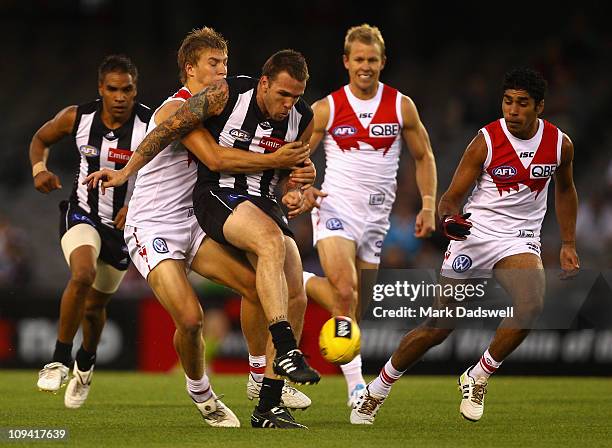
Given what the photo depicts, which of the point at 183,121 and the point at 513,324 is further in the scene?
the point at 513,324

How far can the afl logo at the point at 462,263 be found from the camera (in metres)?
8.36

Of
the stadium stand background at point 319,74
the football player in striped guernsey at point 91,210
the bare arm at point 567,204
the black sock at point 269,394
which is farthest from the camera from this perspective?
the stadium stand background at point 319,74

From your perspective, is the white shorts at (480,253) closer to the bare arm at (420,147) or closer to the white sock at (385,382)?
the white sock at (385,382)

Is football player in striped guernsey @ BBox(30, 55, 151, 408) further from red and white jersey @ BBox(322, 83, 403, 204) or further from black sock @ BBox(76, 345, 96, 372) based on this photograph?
red and white jersey @ BBox(322, 83, 403, 204)

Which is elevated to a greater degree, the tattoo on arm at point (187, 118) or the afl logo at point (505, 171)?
the tattoo on arm at point (187, 118)

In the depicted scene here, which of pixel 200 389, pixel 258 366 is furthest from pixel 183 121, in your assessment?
pixel 258 366

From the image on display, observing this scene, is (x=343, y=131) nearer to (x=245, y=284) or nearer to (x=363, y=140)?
(x=363, y=140)

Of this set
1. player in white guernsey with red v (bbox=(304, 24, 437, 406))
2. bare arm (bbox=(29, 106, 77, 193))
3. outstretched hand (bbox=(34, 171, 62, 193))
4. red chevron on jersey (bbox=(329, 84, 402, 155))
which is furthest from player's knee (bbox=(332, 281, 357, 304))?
bare arm (bbox=(29, 106, 77, 193))

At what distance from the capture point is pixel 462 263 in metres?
8.36

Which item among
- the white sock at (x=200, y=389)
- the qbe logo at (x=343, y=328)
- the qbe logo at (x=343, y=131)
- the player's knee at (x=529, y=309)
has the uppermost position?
the qbe logo at (x=343, y=131)

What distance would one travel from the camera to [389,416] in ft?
28.7

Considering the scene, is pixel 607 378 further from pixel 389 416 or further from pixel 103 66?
pixel 103 66

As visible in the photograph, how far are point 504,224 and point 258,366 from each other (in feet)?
6.39

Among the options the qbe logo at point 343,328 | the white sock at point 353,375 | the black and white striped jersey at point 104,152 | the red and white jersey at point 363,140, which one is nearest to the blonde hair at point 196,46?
the black and white striped jersey at point 104,152
